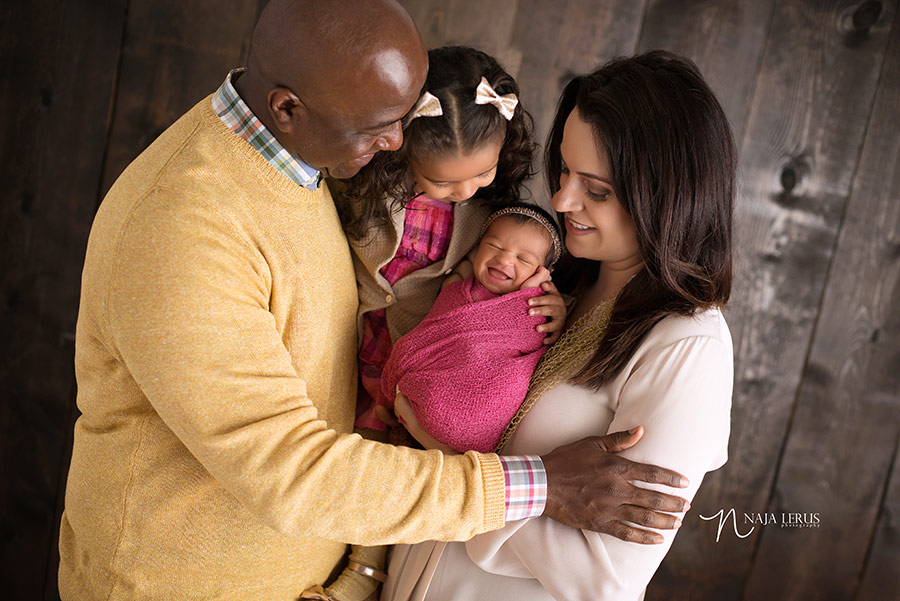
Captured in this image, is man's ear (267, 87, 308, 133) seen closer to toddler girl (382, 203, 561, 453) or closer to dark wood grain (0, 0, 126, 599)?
toddler girl (382, 203, 561, 453)

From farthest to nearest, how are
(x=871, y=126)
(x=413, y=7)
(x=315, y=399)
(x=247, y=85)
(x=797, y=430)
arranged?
(x=797, y=430) < (x=871, y=126) < (x=413, y=7) < (x=315, y=399) < (x=247, y=85)

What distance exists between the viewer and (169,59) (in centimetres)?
186

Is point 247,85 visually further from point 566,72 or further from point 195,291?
point 566,72

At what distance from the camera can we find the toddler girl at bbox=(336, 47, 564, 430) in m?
1.36

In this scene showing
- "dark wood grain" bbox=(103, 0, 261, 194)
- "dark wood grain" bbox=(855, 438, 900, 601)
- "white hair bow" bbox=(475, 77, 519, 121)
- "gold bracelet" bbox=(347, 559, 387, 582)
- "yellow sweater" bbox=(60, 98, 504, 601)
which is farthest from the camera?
"dark wood grain" bbox=(855, 438, 900, 601)

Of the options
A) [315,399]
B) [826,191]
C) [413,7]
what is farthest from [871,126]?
[315,399]

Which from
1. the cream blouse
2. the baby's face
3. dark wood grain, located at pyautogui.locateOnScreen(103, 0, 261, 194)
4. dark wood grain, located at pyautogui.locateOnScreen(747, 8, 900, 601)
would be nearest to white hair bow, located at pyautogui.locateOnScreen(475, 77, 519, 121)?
the baby's face

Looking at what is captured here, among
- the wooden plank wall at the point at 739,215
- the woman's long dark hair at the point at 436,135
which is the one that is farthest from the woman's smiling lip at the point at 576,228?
the wooden plank wall at the point at 739,215

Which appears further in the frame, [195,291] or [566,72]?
[566,72]

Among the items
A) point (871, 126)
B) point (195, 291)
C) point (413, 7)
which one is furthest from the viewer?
point (871, 126)

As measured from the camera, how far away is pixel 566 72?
6.32 ft

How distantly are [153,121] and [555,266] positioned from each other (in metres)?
1.15

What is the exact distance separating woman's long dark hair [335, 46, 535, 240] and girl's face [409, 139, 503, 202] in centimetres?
1

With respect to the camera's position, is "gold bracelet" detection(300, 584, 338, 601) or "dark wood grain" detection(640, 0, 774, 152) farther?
"dark wood grain" detection(640, 0, 774, 152)
